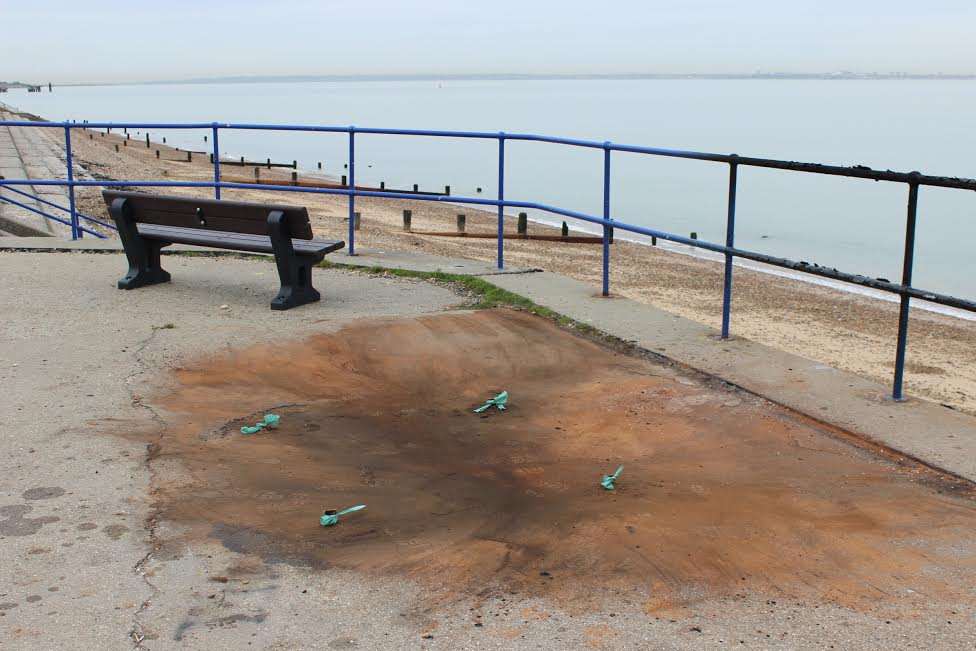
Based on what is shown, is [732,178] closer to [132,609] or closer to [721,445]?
[721,445]

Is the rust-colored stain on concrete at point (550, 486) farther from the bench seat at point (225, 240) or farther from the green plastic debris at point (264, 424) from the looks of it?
the bench seat at point (225, 240)

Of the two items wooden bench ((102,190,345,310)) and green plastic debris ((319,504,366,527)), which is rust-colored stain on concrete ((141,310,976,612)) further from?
wooden bench ((102,190,345,310))

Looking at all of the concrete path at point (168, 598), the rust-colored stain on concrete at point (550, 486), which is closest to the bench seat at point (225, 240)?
the rust-colored stain on concrete at point (550, 486)

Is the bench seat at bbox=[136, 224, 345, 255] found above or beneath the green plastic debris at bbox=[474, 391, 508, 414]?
above

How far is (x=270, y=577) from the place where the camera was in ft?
12.6

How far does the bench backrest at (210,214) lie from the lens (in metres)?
8.27

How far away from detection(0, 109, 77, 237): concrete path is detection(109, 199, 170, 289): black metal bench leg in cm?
632

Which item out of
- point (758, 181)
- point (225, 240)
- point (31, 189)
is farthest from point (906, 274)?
point (758, 181)

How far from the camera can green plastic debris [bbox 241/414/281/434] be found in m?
5.49

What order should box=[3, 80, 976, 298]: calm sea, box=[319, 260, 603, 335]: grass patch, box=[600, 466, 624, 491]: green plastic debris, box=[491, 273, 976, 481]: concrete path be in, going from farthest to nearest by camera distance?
box=[3, 80, 976, 298]: calm sea → box=[319, 260, 603, 335]: grass patch → box=[491, 273, 976, 481]: concrete path → box=[600, 466, 624, 491]: green plastic debris

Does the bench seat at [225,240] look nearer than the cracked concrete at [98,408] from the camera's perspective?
No

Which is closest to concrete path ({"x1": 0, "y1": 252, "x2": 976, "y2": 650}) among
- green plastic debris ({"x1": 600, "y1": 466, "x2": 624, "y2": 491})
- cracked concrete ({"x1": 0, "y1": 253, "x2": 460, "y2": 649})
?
cracked concrete ({"x1": 0, "y1": 253, "x2": 460, "y2": 649})

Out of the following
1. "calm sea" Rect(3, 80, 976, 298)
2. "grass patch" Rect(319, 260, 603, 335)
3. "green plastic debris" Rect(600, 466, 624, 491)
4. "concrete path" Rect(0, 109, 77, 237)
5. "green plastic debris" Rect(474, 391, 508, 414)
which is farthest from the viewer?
"calm sea" Rect(3, 80, 976, 298)

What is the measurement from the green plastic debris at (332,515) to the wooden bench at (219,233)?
3.96m
